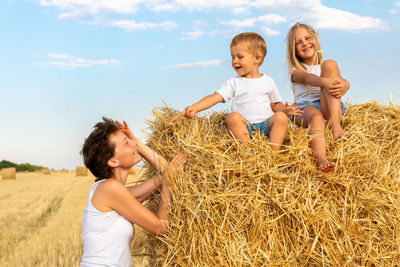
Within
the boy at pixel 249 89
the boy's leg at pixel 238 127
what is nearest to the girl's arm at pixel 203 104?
the boy at pixel 249 89

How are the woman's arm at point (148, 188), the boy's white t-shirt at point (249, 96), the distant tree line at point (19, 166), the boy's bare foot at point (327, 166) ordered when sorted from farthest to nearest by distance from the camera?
1. the distant tree line at point (19, 166)
2. the boy's white t-shirt at point (249, 96)
3. the woman's arm at point (148, 188)
4. the boy's bare foot at point (327, 166)

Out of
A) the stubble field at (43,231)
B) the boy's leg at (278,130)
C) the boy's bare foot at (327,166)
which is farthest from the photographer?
the stubble field at (43,231)

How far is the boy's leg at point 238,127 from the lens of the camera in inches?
118

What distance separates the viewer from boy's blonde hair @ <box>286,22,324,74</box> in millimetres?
4044

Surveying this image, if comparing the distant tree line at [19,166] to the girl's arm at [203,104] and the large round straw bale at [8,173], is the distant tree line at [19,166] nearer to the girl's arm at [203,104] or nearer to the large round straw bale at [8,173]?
the large round straw bale at [8,173]

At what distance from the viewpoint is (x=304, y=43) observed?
4012mm

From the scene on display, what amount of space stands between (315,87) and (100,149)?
6.81 ft

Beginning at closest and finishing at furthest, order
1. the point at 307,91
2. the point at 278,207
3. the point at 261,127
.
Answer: the point at 278,207
the point at 261,127
the point at 307,91

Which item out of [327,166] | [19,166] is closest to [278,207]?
[327,166]

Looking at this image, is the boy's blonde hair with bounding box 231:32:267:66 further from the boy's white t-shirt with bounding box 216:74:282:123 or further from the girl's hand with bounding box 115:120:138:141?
the girl's hand with bounding box 115:120:138:141

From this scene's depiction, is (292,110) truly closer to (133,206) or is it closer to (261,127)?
(261,127)

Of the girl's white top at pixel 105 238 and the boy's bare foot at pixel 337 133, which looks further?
the boy's bare foot at pixel 337 133

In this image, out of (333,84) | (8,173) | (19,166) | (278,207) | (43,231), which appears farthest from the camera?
(19,166)

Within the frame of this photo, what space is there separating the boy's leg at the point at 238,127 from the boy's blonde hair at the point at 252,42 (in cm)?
67
